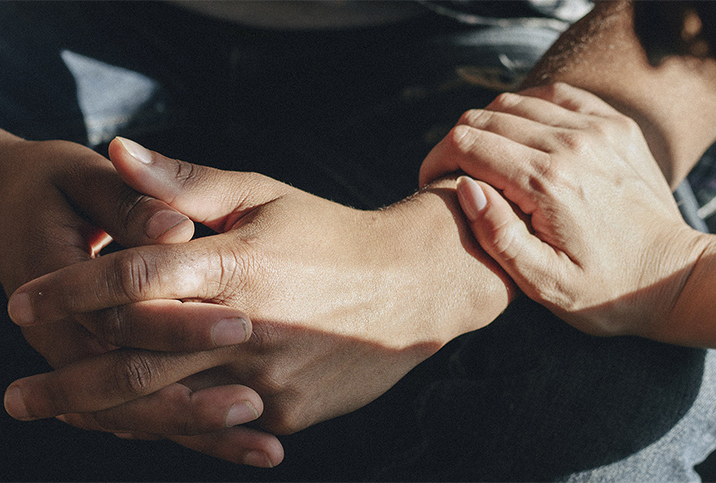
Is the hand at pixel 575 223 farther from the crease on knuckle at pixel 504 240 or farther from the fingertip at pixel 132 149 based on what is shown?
the fingertip at pixel 132 149

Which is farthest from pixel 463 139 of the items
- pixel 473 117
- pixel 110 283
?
pixel 110 283

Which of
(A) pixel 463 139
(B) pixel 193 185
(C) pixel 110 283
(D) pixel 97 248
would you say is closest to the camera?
(C) pixel 110 283

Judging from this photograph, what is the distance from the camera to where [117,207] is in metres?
0.77

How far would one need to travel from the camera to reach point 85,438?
40.6 inches

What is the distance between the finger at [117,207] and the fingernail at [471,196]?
51 cm

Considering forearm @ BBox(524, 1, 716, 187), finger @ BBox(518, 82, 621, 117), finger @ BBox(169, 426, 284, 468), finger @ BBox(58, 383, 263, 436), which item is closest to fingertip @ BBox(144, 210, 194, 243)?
finger @ BBox(58, 383, 263, 436)

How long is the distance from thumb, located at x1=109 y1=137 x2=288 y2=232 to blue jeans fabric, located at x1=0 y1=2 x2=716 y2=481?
46cm

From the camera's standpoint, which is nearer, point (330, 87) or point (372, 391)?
point (372, 391)

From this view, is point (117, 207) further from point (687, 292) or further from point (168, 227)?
point (687, 292)

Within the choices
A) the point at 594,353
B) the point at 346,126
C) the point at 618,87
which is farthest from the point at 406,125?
the point at 594,353

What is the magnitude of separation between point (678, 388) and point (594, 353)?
6.7 inches

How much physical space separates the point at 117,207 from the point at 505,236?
0.69 meters

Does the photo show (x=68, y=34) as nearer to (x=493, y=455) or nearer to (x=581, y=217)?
(x=581, y=217)

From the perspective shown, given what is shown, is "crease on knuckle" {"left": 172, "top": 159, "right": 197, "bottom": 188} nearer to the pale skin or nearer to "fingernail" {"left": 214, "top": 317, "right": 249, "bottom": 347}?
"fingernail" {"left": 214, "top": 317, "right": 249, "bottom": 347}
